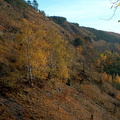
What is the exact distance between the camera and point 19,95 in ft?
53.8

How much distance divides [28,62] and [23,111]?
24.0ft

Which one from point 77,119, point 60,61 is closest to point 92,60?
point 60,61

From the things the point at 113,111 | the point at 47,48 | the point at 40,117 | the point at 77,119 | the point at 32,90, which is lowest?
the point at 113,111

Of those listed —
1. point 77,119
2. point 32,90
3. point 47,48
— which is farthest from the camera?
point 47,48

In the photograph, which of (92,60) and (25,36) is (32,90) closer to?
(25,36)

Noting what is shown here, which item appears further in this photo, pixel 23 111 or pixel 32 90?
pixel 32 90

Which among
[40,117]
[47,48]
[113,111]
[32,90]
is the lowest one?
[113,111]

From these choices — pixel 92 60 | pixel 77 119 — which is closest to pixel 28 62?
pixel 77 119

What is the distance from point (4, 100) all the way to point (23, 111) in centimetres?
252

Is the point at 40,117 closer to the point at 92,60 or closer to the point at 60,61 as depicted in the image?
the point at 60,61

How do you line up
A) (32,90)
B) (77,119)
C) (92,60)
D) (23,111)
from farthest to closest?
(92,60) → (32,90) → (77,119) → (23,111)

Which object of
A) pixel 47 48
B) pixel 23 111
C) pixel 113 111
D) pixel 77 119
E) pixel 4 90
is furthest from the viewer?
pixel 113 111

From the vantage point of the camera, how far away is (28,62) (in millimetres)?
19047

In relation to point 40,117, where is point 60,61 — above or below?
above
